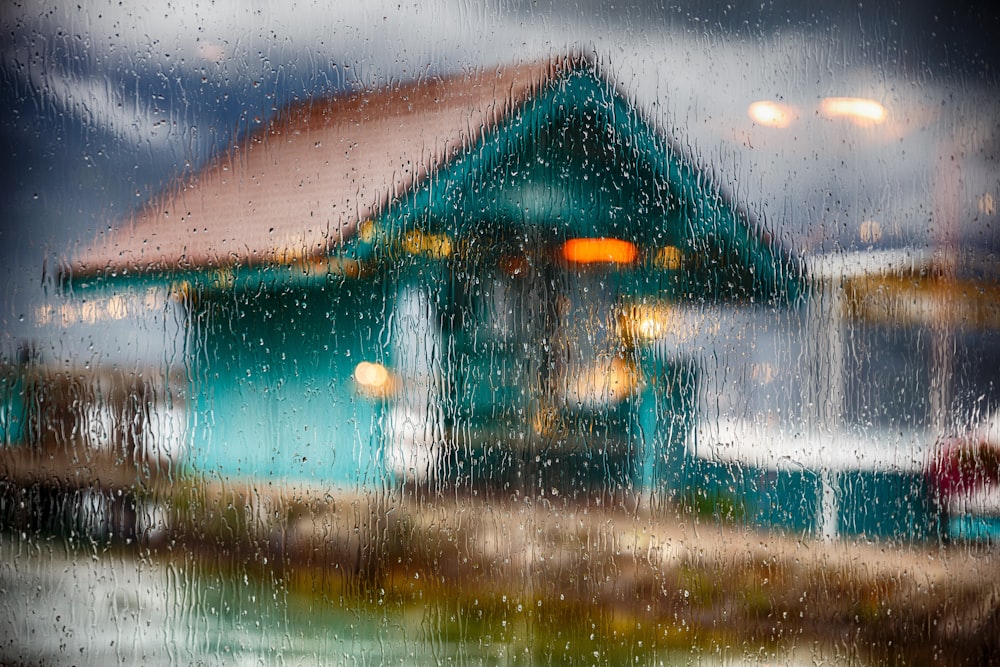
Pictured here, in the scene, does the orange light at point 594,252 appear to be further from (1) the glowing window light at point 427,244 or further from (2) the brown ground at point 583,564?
(2) the brown ground at point 583,564

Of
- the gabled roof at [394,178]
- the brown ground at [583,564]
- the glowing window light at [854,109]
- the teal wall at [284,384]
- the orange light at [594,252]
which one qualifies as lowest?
the brown ground at [583,564]

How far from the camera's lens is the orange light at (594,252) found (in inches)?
55.9

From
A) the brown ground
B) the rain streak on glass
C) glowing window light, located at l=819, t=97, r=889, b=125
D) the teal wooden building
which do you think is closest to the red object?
the rain streak on glass

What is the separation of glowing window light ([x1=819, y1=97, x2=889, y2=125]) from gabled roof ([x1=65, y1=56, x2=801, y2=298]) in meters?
0.28

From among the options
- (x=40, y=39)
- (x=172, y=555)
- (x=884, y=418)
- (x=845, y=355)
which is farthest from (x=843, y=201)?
(x=40, y=39)

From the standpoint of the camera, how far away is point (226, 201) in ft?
4.59

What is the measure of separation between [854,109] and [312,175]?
1063 mm

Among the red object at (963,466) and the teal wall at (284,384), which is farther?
the red object at (963,466)

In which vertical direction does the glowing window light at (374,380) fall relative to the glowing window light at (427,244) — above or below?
below

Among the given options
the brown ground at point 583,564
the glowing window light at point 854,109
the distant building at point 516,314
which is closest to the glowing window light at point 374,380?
the distant building at point 516,314

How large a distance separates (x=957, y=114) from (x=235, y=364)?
150 cm

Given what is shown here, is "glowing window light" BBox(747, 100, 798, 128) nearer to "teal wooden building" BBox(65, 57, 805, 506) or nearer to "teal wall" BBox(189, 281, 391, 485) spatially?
"teal wooden building" BBox(65, 57, 805, 506)

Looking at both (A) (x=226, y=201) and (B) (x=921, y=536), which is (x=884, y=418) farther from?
(A) (x=226, y=201)

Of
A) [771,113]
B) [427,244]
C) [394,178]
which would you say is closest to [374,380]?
[427,244]
